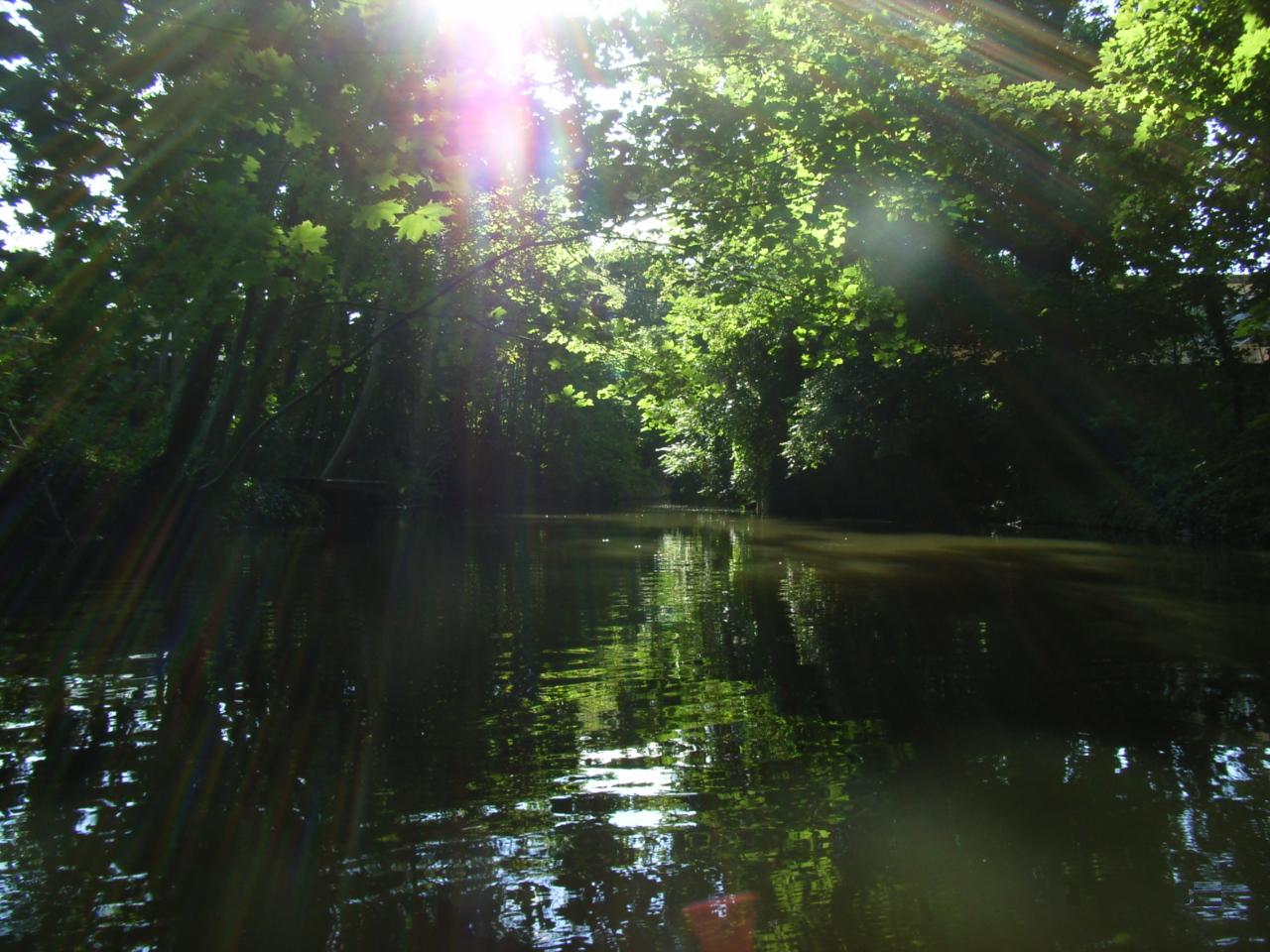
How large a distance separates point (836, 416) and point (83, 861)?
27534 mm

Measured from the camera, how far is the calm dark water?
3393mm

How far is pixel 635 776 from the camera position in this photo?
194 inches

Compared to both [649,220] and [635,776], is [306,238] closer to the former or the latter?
[649,220]

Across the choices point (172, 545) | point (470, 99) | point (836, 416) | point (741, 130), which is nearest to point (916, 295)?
point (836, 416)

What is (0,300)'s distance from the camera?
6.78 meters

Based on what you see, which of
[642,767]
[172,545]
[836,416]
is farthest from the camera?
[836,416]

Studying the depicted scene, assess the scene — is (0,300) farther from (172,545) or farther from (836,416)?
(836,416)

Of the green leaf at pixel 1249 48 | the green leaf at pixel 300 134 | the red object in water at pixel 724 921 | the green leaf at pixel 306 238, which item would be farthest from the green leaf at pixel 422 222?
the green leaf at pixel 1249 48

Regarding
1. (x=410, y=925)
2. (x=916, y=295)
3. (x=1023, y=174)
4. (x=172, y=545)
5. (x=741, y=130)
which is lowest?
(x=410, y=925)

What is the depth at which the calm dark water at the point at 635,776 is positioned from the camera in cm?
339

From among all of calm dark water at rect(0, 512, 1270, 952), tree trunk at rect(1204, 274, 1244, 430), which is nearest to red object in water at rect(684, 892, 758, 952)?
calm dark water at rect(0, 512, 1270, 952)

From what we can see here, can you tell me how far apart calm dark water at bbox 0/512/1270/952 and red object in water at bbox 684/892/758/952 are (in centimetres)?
3

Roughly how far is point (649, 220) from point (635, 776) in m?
6.01

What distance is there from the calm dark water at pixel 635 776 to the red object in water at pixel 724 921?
3cm
